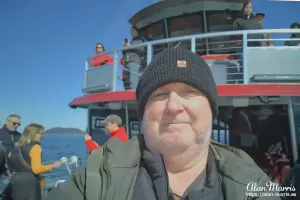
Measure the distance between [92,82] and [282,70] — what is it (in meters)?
4.38

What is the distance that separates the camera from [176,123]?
46.6 inches

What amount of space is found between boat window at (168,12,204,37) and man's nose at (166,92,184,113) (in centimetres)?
640

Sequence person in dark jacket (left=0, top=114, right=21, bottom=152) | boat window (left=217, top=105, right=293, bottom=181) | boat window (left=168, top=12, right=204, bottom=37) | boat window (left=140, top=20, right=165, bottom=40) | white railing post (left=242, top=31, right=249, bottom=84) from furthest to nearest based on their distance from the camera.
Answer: boat window (left=140, top=20, right=165, bottom=40) → boat window (left=168, top=12, right=204, bottom=37) → boat window (left=217, top=105, right=293, bottom=181) → person in dark jacket (left=0, top=114, right=21, bottom=152) → white railing post (left=242, top=31, right=249, bottom=84)

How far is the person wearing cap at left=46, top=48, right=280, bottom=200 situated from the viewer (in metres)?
1.15

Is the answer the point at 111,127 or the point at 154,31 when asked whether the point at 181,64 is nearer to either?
the point at 111,127

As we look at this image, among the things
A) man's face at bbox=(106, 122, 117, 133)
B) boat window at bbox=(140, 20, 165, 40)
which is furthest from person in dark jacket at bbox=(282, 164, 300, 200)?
boat window at bbox=(140, 20, 165, 40)

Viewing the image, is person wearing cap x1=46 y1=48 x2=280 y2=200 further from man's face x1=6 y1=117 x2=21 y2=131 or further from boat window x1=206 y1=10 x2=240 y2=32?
boat window x1=206 y1=10 x2=240 y2=32

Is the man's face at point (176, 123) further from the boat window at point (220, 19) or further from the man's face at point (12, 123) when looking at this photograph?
the boat window at point (220, 19)

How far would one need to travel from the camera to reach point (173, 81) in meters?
1.33

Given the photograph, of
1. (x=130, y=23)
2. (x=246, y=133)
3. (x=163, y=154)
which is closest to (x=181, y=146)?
(x=163, y=154)

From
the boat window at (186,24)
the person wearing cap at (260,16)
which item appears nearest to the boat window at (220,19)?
the boat window at (186,24)

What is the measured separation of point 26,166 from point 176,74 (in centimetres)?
357

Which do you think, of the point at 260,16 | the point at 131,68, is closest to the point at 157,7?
the point at 131,68

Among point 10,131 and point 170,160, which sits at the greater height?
point 170,160
